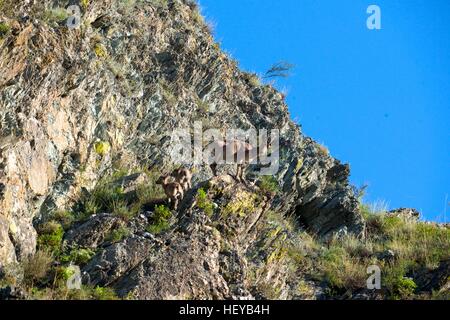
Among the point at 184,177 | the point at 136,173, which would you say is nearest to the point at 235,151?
the point at 184,177

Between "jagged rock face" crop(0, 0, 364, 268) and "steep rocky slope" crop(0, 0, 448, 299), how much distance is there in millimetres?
39

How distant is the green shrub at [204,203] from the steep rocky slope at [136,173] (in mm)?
31

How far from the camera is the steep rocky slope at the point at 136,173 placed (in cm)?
1253

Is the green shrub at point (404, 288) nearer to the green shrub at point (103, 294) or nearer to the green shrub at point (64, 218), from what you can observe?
the green shrub at point (103, 294)

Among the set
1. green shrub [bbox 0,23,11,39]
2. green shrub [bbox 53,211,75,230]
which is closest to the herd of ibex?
green shrub [bbox 53,211,75,230]

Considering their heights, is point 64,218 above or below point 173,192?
below

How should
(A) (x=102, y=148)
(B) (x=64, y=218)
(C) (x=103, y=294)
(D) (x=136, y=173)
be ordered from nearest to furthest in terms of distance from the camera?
1. (C) (x=103, y=294)
2. (B) (x=64, y=218)
3. (D) (x=136, y=173)
4. (A) (x=102, y=148)

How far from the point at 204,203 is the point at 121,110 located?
15.0 ft

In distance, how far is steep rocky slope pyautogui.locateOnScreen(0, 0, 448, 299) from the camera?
493 inches

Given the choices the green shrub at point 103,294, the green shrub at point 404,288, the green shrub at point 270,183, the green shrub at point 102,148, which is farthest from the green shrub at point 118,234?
the green shrub at point 270,183

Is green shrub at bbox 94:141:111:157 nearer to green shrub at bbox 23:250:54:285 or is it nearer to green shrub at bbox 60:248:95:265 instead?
green shrub at bbox 60:248:95:265

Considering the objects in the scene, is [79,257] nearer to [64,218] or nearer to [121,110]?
[64,218]

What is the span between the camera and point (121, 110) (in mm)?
17391
